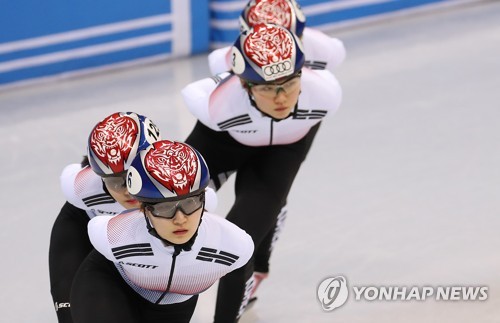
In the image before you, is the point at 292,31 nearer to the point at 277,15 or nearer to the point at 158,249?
the point at 277,15

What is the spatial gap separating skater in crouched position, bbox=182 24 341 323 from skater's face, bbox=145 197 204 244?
0.58 metres

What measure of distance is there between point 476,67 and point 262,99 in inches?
160

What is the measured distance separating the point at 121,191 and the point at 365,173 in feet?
8.64

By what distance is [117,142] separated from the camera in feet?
12.3

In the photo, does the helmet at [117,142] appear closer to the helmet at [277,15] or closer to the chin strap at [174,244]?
the chin strap at [174,244]

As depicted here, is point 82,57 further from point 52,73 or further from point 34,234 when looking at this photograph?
point 34,234

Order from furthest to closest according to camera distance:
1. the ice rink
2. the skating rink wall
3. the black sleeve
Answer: the skating rink wall → the ice rink → the black sleeve

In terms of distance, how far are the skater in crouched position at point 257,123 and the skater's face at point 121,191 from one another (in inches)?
19.5

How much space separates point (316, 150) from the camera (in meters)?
6.51

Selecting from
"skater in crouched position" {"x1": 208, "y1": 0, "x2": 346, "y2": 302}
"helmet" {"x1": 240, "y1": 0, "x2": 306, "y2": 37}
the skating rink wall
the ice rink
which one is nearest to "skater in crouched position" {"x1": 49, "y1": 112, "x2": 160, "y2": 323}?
"skater in crouched position" {"x1": 208, "y1": 0, "x2": 346, "y2": 302}

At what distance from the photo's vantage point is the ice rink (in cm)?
498

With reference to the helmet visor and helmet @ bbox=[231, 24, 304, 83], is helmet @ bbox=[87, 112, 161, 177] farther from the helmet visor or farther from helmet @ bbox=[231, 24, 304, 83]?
helmet @ bbox=[231, 24, 304, 83]

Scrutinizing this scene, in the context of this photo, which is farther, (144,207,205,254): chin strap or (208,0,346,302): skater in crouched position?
(208,0,346,302): skater in crouched position

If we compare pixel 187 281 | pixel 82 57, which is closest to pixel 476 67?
pixel 82 57
